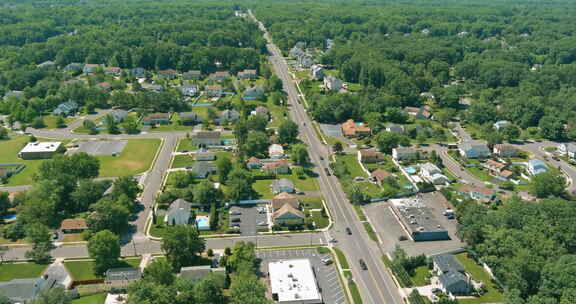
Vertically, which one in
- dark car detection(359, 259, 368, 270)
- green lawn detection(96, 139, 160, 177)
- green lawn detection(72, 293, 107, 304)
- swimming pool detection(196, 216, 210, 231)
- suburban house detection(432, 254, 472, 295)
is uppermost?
suburban house detection(432, 254, 472, 295)

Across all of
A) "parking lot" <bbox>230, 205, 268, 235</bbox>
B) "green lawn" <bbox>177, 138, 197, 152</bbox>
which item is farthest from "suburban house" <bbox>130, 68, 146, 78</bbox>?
"parking lot" <bbox>230, 205, 268, 235</bbox>

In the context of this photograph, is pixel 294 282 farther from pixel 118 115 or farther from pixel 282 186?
pixel 118 115

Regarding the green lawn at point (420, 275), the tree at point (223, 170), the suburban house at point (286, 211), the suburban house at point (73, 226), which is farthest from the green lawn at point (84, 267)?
the green lawn at point (420, 275)

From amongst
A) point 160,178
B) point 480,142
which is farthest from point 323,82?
point 160,178

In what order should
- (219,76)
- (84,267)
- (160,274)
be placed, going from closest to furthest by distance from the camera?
(160,274)
(84,267)
(219,76)

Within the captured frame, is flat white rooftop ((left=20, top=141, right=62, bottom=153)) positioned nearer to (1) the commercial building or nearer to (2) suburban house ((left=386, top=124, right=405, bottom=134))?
(1) the commercial building

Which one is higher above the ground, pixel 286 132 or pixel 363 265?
pixel 286 132

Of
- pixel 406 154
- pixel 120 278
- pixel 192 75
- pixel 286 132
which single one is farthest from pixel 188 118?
pixel 120 278
